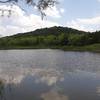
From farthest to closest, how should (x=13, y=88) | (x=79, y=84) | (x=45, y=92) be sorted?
(x=79, y=84), (x=13, y=88), (x=45, y=92)

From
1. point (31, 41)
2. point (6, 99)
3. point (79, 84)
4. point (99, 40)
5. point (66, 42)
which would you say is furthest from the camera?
point (31, 41)

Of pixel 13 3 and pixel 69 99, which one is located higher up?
pixel 13 3

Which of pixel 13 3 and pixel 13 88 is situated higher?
pixel 13 3

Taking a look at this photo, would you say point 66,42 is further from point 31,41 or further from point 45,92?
point 45,92

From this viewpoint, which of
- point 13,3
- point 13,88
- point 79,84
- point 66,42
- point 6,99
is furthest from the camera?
point 66,42

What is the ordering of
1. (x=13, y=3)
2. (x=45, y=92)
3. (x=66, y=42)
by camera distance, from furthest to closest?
(x=66, y=42) < (x=45, y=92) < (x=13, y=3)

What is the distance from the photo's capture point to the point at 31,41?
549 ft

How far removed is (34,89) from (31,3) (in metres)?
10.5

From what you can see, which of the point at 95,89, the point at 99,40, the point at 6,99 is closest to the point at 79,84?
the point at 95,89

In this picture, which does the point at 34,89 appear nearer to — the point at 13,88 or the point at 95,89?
the point at 13,88

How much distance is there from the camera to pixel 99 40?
4579 inches

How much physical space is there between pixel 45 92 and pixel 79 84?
12.9 ft

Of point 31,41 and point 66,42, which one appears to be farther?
point 31,41

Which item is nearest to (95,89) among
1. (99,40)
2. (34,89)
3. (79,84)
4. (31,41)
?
(79,84)
